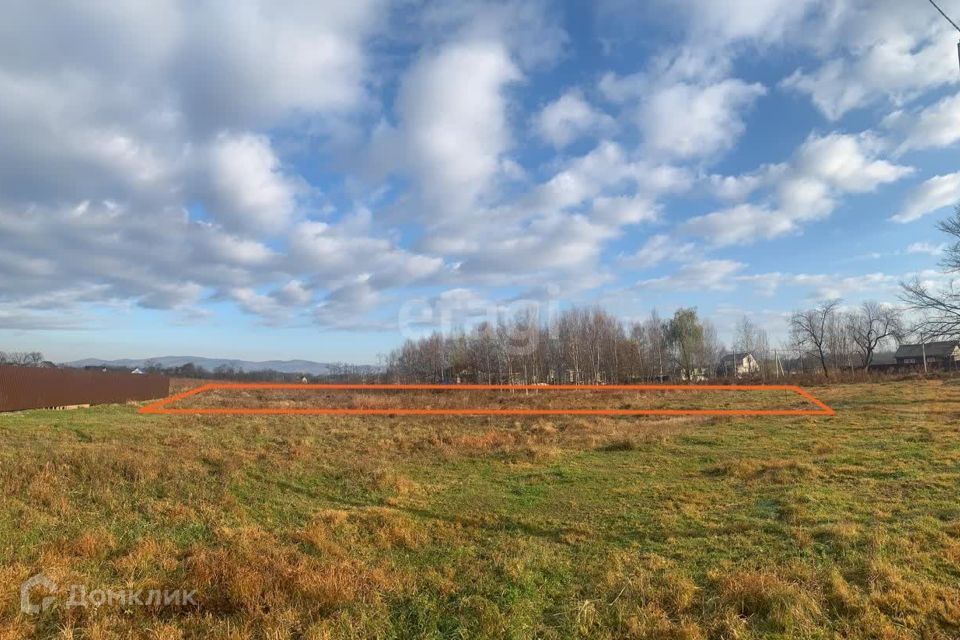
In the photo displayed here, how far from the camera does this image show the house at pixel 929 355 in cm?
6378

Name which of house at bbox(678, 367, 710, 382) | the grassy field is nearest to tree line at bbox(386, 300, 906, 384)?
house at bbox(678, 367, 710, 382)

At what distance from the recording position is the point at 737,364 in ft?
269

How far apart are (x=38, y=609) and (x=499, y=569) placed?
450cm

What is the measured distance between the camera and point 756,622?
4621 mm

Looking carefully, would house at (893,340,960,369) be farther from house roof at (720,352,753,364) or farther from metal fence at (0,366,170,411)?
Result: metal fence at (0,366,170,411)

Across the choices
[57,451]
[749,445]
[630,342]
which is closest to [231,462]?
[57,451]

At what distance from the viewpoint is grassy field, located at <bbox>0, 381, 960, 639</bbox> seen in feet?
15.5

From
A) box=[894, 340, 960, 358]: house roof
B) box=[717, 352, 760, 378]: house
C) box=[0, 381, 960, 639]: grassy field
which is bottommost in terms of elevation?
box=[0, 381, 960, 639]: grassy field

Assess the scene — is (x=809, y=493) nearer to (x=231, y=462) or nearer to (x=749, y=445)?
(x=749, y=445)

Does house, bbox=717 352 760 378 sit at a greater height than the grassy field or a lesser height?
greater

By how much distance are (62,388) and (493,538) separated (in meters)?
29.3

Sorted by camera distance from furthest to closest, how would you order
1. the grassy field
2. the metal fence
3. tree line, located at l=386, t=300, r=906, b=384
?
tree line, located at l=386, t=300, r=906, b=384 < the metal fence < the grassy field

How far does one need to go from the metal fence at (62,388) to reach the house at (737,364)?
76.8 metres

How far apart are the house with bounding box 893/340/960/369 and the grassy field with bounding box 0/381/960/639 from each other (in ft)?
215
